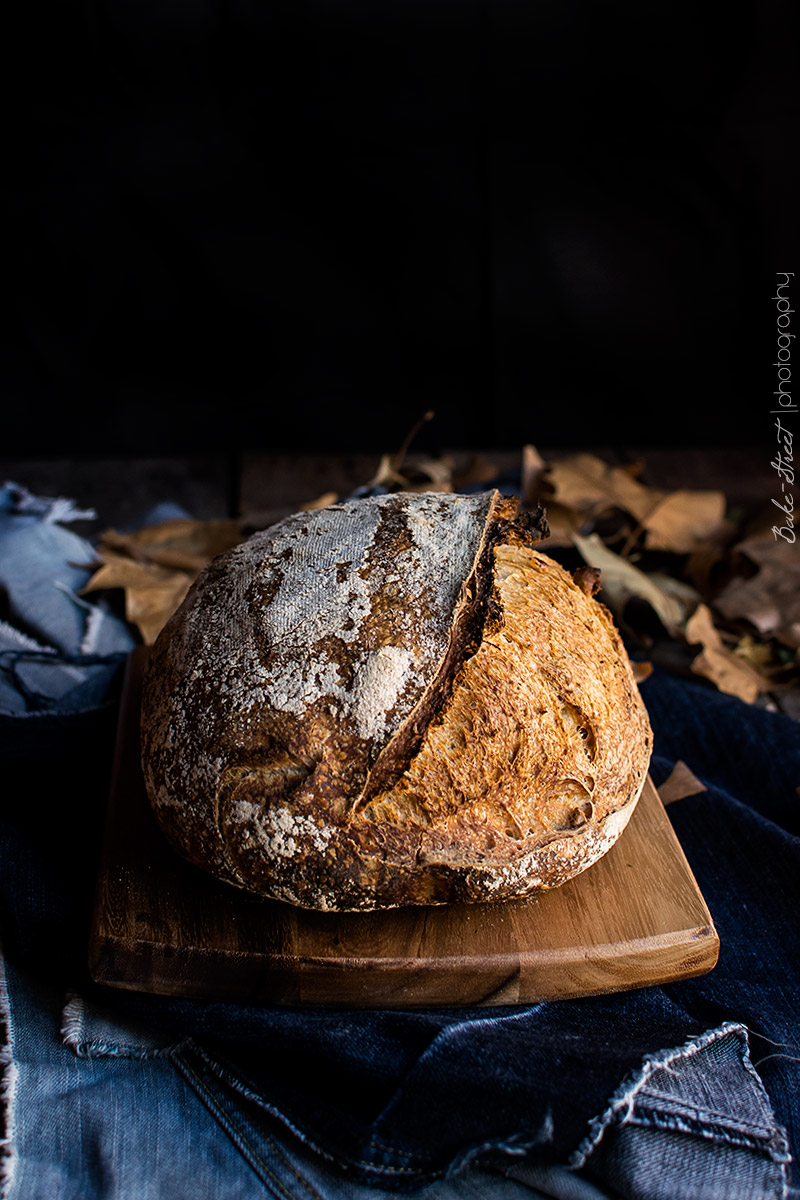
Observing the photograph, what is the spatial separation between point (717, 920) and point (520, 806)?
0.37 meters

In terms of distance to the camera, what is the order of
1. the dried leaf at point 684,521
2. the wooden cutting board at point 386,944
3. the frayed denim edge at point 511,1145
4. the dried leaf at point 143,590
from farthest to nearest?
1. the dried leaf at point 684,521
2. the dried leaf at point 143,590
3. the wooden cutting board at point 386,944
4. the frayed denim edge at point 511,1145

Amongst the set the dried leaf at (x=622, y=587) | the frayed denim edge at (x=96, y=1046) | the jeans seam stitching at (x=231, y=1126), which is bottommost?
the jeans seam stitching at (x=231, y=1126)

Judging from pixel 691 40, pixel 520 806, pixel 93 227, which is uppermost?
pixel 691 40

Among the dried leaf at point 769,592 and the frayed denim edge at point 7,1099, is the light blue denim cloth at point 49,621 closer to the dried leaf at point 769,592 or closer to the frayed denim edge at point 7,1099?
the frayed denim edge at point 7,1099

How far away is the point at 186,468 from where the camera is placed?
2750 mm

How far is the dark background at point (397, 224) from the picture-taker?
2.61 metres

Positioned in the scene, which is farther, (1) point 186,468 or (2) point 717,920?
(1) point 186,468

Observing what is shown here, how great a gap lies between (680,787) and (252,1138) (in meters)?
0.67

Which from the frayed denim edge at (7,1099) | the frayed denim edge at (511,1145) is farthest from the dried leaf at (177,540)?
the frayed denim edge at (511,1145)

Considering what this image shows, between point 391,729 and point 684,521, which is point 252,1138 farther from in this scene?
point 684,521

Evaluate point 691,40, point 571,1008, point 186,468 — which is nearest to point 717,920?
point 571,1008

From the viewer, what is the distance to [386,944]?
3.24 ft

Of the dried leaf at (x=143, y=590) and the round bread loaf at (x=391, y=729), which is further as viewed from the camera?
the dried leaf at (x=143, y=590)

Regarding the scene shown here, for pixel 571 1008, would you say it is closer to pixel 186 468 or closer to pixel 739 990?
pixel 739 990
